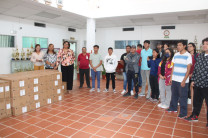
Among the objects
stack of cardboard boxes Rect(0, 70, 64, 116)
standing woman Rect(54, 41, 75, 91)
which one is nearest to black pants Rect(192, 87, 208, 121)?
stack of cardboard boxes Rect(0, 70, 64, 116)

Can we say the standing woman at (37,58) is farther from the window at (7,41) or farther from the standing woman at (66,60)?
the window at (7,41)

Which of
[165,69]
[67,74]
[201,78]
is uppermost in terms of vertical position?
[165,69]

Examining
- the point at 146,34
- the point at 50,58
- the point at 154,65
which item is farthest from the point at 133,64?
the point at 146,34

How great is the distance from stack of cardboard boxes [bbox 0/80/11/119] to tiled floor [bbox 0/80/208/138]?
0.15 metres

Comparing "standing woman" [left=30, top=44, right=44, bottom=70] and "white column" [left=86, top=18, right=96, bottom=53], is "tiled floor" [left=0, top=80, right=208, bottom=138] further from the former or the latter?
"white column" [left=86, top=18, right=96, bottom=53]

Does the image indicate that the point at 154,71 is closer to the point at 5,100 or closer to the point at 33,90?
the point at 33,90

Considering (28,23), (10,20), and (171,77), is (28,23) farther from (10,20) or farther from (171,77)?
(171,77)

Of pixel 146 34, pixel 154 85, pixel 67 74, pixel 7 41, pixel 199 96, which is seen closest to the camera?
pixel 199 96

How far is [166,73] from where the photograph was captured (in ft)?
12.6

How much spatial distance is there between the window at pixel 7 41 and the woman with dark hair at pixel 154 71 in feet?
19.7

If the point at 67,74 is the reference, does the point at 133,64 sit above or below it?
A: above

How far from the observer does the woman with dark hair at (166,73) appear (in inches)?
149

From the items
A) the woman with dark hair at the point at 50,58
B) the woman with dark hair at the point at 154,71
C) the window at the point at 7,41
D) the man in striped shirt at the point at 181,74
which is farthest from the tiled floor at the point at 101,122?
the window at the point at 7,41

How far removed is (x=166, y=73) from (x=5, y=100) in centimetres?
352
